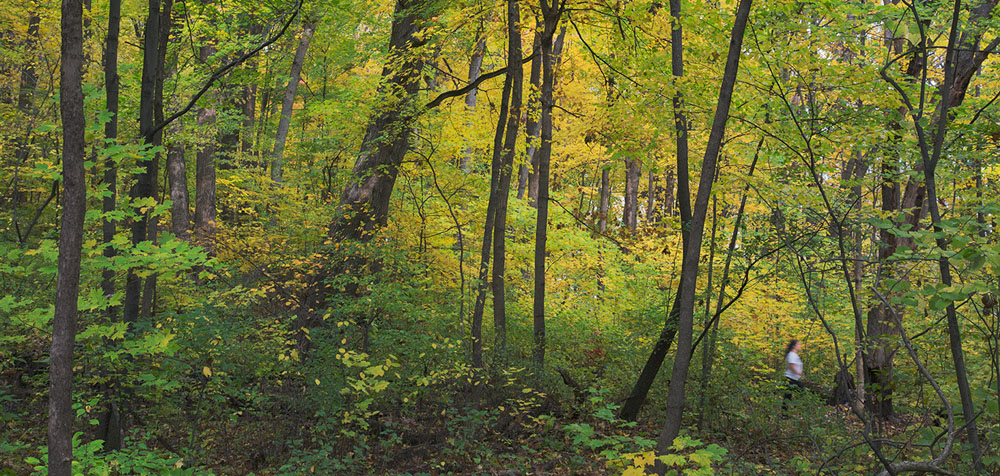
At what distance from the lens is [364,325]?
8.59 metres

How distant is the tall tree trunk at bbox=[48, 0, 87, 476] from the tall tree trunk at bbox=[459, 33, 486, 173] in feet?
22.9

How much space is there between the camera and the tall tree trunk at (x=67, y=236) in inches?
136

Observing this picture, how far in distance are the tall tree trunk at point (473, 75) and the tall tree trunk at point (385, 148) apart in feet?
3.61

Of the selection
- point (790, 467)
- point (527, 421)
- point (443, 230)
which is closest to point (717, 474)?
point (790, 467)

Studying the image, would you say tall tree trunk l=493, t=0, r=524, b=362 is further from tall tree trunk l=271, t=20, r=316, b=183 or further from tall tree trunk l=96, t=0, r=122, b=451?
tall tree trunk l=271, t=20, r=316, b=183

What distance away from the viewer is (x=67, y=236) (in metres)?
3.49

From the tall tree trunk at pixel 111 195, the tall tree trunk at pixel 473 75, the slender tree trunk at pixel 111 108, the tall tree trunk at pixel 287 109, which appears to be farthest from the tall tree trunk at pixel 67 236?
the tall tree trunk at pixel 287 109

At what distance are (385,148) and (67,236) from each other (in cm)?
695

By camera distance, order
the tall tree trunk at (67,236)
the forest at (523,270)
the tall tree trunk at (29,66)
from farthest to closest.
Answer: the tall tree trunk at (29,66) → the forest at (523,270) → the tall tree trunk at (67,236)

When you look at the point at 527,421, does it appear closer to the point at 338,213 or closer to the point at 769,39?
the point at 338,213

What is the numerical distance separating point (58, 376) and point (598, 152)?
1688cm

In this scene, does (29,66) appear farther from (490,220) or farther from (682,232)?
(682,232)

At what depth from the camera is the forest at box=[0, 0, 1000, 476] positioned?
4832 mm

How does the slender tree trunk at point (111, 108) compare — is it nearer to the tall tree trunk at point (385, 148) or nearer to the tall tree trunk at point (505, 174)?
the tall tree trunk at point (385, 148)
